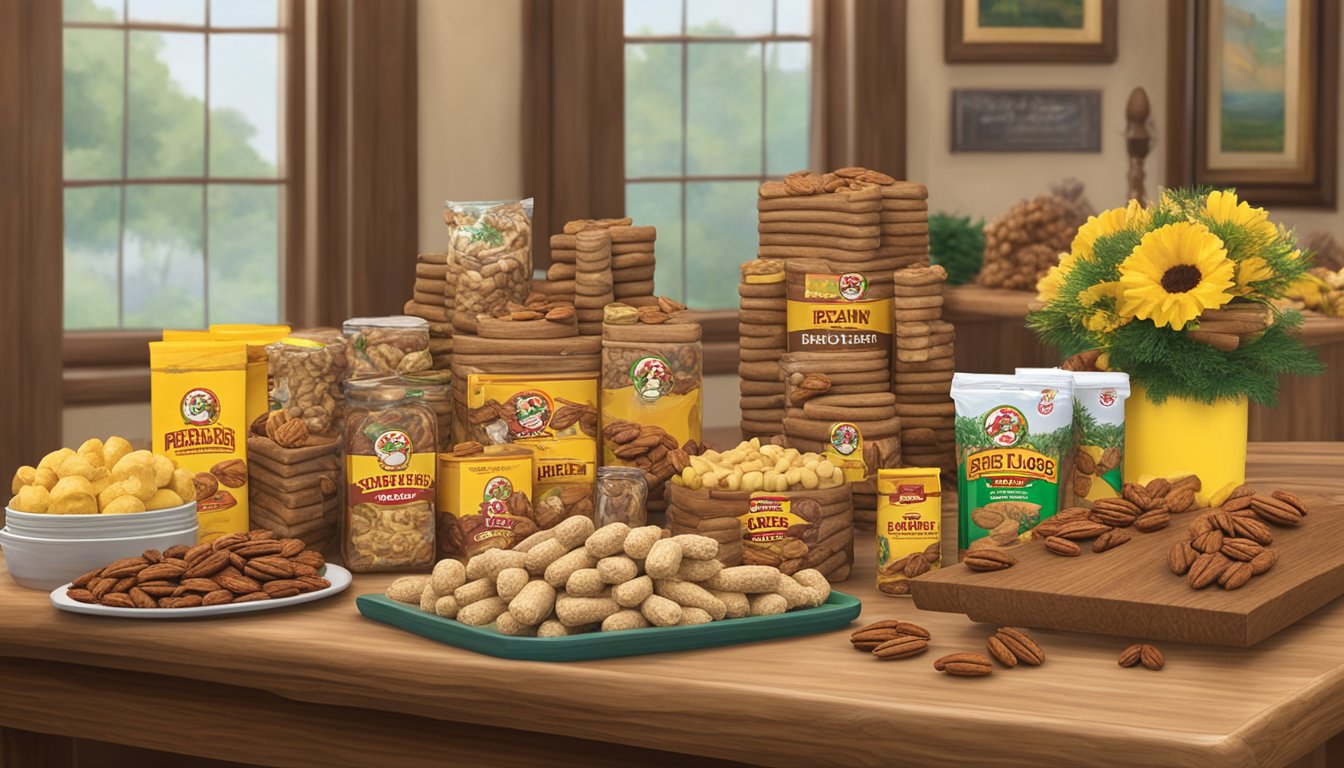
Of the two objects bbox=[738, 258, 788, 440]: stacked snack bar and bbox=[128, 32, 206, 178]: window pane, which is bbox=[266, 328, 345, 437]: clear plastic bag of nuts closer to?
bbox=[738, 258, 788, 440]: stacked snack bar

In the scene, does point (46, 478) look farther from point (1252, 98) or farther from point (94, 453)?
point (1252, 98)

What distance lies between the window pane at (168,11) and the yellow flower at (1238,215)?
3.30m

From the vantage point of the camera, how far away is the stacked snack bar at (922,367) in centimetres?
222

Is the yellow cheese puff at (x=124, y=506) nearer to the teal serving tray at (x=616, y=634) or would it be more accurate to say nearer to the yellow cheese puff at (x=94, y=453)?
the yellow cheese puff at (x=94, y=453)

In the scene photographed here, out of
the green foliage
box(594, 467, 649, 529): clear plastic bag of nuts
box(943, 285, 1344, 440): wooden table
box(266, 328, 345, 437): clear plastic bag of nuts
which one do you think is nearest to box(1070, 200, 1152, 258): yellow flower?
box(594, 467, 649, 529): clear plastic bag of nuts

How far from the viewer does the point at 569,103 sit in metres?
4.93

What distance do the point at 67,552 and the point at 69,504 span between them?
0.06 m

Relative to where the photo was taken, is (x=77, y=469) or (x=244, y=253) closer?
(x=77, y=469)

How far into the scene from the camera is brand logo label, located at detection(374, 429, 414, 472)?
6.39 ft

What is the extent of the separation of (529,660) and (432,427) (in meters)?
0.47

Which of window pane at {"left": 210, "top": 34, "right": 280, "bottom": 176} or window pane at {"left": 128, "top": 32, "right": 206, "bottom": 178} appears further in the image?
window pane at {"left": 210, "top": 34, "right": 280, "bottom": 176}

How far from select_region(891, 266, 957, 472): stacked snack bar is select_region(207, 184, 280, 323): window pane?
2835mm

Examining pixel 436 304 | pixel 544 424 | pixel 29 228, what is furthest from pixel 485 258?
pixel 29 228

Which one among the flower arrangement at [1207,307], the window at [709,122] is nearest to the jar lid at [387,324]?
the flower arrangement at [1207,307]
